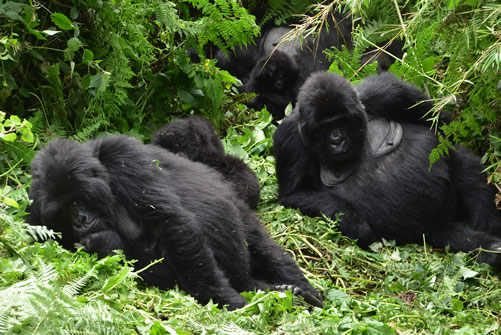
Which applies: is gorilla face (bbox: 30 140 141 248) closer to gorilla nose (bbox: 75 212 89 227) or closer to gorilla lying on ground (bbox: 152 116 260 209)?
gorilla nose (bbox: 75 212 89 227)

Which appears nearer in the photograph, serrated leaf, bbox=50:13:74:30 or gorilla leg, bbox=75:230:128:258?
gorilla leg, bbox=75:230:128:258

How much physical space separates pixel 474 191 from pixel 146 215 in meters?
2.30

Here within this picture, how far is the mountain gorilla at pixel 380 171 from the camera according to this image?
4.68 m

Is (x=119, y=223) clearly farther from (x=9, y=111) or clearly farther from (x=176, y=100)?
(x=176, y=100)

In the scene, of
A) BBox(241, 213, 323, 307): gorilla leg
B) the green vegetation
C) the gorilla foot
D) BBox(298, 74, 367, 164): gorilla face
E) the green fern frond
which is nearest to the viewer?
the green vegetation

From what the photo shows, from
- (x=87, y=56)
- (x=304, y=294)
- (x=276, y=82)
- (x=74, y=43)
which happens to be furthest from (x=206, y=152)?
(x=276, y=82)

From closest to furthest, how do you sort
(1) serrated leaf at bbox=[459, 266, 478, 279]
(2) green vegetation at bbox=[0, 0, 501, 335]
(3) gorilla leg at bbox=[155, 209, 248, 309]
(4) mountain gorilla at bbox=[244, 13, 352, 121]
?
(2) green vegetation at bbox=[0, 0, 501, 335] → (3) gorilla leg at bbox=[155, 209, 248, 309] → (1) serrated leaf at bbox=[459, 266, 478, 279] → (4) mountain gorilla at bbox=[244, 13, 352, 121]

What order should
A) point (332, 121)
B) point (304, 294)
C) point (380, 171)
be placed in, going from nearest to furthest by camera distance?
point (304, 294) → point (332, 121) → point (380, 171)

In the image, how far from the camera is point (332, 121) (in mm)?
4629

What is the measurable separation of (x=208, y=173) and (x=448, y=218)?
1.65m

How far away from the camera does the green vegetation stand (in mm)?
2957

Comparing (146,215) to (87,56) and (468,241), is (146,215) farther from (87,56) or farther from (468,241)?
(468,241)

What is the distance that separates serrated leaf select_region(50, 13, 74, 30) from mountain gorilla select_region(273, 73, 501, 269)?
1545 mm

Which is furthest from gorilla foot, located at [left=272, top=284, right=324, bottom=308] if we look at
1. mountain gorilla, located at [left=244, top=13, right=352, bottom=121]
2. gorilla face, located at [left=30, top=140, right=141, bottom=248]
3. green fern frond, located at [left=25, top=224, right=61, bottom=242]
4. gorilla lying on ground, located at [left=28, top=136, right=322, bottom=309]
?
mountain gorilla, located at [left=244, top=13, right=352, bottom=121]
